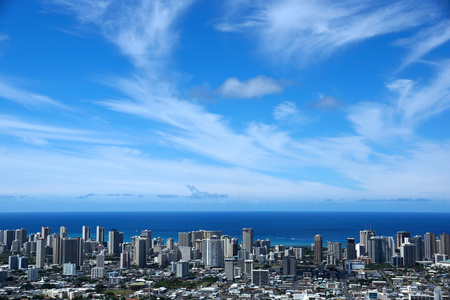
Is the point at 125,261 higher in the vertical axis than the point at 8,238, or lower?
lower

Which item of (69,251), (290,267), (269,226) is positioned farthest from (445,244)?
(269,226)

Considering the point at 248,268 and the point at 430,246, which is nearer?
the point at 248,268

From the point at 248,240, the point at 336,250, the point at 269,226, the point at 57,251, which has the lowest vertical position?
the point at 269,226

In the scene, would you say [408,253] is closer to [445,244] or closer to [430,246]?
[430,246]

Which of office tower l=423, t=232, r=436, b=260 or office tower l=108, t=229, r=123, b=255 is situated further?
office tower l=108, t=229, r=123, b=255

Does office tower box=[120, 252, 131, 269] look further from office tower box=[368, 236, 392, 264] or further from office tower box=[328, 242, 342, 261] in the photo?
office tower box=[368, 236, 392, 264]

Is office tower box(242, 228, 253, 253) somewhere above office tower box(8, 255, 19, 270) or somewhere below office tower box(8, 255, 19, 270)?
above

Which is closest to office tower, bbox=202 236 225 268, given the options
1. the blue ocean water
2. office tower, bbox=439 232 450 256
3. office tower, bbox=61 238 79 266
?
office tower, bbox=61 238 79 266

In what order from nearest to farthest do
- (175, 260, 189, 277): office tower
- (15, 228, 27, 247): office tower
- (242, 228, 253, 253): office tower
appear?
(175, 260, 189, 277): office tower
(242, 228, 253, 253): office tower
(15, 228, 27, 247): office tower
